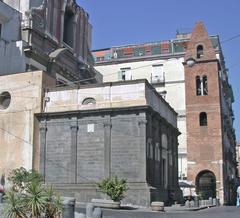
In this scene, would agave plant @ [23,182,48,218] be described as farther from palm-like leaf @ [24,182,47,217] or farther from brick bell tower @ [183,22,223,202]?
brick bell tower @ [183,22,223,202]

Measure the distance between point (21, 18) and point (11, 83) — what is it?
6859mm

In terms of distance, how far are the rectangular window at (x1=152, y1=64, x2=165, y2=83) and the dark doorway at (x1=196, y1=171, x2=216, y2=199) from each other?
41.1ft

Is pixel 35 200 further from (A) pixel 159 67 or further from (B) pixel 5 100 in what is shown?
(A) pixel 159 67

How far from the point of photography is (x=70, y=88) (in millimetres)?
33438

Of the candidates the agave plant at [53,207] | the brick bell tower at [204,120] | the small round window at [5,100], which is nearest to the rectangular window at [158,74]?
the brick bell tower at [204,120]

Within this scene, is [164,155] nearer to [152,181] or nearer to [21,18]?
[152,181]

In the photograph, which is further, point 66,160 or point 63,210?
point 66,160

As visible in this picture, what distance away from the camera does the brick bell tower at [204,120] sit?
169 feet

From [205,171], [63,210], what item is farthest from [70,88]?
[205,171]

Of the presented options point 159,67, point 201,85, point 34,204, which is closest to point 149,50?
point 159,67

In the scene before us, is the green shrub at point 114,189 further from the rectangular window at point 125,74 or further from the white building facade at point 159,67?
the rectangular window at point 125,74

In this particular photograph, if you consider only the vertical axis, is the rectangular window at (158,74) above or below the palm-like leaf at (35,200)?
above

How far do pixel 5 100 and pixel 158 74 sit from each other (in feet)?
90.9

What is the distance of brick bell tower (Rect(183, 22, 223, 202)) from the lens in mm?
51656
